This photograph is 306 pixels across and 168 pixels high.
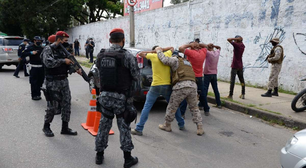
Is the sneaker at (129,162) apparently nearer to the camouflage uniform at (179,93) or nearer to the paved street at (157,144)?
the paved street at (157,144)

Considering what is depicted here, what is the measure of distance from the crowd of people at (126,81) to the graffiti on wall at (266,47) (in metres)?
1.08

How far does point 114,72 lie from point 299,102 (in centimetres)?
503

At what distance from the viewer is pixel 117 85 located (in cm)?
340

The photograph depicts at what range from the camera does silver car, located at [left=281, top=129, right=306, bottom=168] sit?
2680 millimetres

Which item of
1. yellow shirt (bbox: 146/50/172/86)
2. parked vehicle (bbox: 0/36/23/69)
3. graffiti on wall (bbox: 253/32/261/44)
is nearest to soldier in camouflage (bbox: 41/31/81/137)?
yellow shirt (bbox: 146/50/172/86)

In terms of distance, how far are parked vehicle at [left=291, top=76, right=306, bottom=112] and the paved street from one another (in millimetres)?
881

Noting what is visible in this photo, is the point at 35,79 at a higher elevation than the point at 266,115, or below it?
higher

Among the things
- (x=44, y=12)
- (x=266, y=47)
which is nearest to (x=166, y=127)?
(x=266, y=47)

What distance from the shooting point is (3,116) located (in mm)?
5852

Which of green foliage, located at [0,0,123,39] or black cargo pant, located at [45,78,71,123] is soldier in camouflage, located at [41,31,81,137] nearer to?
black cargo pant, located at [45,78,71,123]

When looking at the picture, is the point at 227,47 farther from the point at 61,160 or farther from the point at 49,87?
the point at 61,160

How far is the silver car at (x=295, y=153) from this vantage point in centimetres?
268

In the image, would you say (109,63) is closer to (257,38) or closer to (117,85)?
(117,85)

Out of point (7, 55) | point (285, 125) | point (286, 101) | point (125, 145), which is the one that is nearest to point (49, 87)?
point (125, 145)
